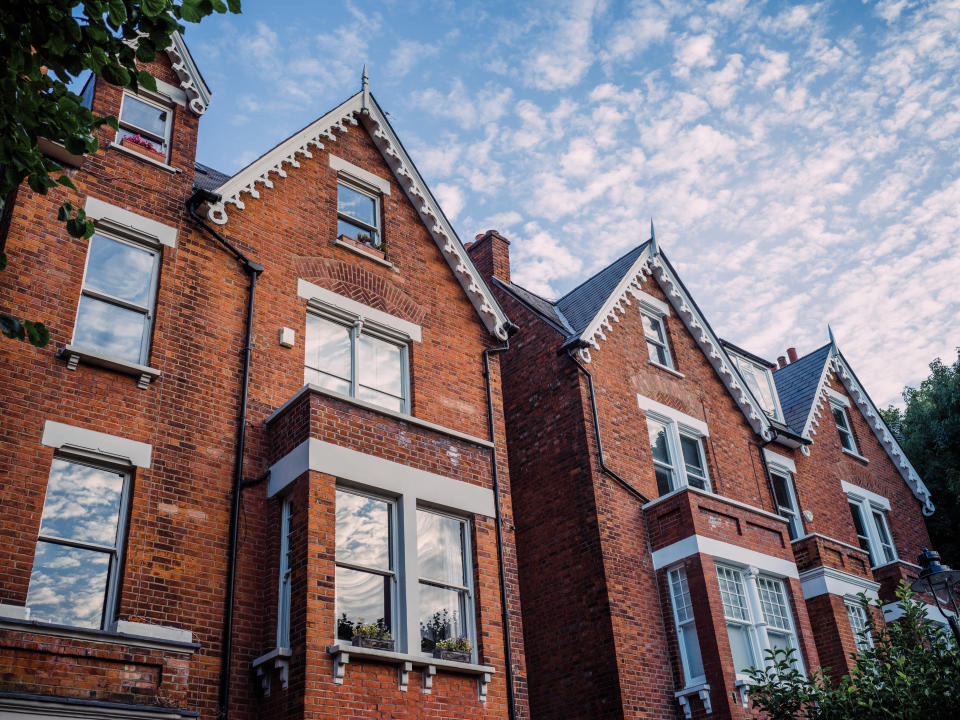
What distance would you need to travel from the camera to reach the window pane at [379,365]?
15516 millimetres

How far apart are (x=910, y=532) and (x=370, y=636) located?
21.2 metres

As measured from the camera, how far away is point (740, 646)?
689 inches

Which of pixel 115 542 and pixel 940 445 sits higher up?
pixel 940 445

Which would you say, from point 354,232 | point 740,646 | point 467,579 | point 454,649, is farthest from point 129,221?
point 740,646

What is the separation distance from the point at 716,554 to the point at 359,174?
10.4 meters

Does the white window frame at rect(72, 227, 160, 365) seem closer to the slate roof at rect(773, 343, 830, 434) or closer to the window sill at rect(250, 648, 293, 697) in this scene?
the window sill at rect(250, 648, 293, 697)

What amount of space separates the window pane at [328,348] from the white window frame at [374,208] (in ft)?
7.34

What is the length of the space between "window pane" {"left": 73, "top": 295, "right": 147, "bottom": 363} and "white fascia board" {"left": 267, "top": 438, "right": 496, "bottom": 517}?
2.69 meters

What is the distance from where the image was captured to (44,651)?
32.6ft

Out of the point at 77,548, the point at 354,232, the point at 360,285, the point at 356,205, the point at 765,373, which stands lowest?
the point at 77,548

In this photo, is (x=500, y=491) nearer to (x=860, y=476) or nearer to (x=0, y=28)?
(x=0, y=28)

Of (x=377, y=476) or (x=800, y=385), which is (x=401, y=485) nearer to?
(x=377, y=476)

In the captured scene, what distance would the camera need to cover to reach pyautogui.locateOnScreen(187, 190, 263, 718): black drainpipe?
11336 mm

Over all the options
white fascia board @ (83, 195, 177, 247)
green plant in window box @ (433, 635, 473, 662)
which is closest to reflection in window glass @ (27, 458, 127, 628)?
white fascia board @ (83, 195, 177, 247)
